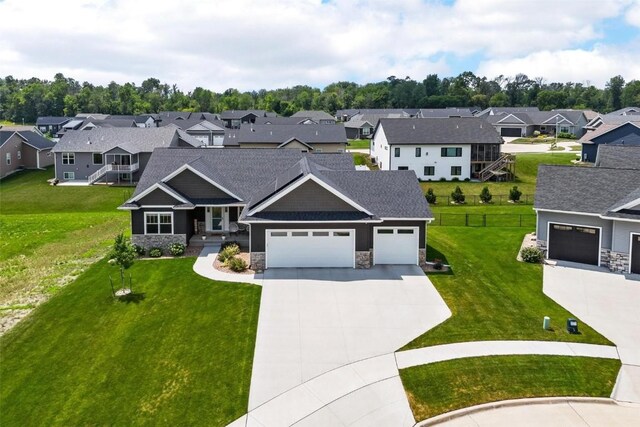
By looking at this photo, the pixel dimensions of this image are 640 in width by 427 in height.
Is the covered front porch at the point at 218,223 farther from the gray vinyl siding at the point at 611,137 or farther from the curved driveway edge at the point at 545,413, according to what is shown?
the gray vinyl siding at the point at 611,137

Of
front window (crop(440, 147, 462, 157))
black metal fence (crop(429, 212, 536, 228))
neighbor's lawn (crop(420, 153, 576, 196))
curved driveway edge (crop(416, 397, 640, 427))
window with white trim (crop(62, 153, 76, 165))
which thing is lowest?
curved driveway edge (crop(416, 397, 640, 427))

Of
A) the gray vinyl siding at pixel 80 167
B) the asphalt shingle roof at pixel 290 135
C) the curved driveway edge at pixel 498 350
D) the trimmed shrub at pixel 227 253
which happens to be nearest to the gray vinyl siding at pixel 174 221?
the trimmed shrub at pixel 227 253

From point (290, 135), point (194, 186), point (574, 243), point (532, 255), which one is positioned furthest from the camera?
point (290, 135)

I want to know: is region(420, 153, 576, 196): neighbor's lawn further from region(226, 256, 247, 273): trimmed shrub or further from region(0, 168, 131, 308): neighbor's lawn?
region(0, 168, 131, 308): neighbor's lawn

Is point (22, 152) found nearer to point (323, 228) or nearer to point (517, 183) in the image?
point (323, 228)

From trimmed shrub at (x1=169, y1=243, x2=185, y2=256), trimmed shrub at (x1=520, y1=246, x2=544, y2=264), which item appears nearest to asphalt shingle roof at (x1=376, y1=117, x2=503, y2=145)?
trimmed shrub at (x1=520, y1=246, x2=544, y2=264)

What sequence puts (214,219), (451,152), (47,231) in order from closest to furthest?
(214,219), (47,231), (451,152)

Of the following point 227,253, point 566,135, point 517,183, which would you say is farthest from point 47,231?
point 566,135

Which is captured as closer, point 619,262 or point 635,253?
point 635,253
